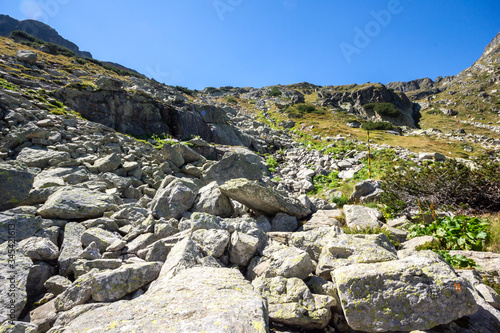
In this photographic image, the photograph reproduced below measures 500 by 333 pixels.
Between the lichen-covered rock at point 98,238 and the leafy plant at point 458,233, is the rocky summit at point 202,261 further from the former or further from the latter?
the leafy plant at point 458,233

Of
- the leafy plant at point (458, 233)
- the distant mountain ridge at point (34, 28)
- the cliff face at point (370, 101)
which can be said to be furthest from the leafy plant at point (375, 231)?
the distant mountain ridge at point (34, 28)

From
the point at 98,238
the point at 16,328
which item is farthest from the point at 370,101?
the point at 16,328

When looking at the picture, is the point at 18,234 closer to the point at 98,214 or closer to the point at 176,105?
the point at 98,214

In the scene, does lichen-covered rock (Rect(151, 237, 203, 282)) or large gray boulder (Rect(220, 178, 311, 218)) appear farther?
large gray boulder (Rect(220, 178, 311, 218))

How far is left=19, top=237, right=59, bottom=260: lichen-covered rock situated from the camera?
4.51 meters

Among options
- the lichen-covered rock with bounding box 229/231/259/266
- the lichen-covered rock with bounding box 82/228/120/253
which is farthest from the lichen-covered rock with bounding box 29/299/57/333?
the lichen-covered rock with bounding box 229/231/259/266

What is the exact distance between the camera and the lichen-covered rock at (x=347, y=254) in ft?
13.1

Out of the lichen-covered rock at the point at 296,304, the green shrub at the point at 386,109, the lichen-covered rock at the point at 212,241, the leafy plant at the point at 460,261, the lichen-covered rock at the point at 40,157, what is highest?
the green shrub at the point at 386,109

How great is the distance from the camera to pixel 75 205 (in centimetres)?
641

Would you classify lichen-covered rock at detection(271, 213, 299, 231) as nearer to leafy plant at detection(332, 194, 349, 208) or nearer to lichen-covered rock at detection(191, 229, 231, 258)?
lichen-covered rock at detection(191, 229, 231, 258)

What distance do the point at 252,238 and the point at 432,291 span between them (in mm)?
3413

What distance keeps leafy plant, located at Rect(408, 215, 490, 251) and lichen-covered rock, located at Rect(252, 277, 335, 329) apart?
417cm

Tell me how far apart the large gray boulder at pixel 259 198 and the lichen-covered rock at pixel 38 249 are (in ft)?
15.7

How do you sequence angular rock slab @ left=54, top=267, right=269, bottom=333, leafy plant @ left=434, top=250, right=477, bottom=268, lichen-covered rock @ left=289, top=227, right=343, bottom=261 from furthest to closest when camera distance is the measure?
1. lichen-covered rock @ left=289, top=227, right=343, bottom=261
2. leafy plant @ left=434, top=250, right=477, bottom=268
3. angular rock slab @ left=54, top=267, right=269, bottom=333
